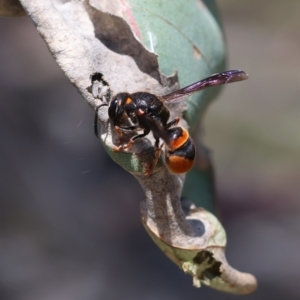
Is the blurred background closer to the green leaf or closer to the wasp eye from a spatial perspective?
the green leaf

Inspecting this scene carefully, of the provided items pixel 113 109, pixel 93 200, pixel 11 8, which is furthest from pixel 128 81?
pixel 93 200

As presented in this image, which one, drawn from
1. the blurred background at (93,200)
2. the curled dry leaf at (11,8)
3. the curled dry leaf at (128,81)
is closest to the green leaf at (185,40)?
the curled dry leaf at (128,81)

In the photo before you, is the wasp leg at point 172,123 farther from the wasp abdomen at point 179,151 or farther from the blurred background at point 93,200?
the blurred background at point 93,200

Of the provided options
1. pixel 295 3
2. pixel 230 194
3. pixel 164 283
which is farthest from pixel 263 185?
pixel 295 3

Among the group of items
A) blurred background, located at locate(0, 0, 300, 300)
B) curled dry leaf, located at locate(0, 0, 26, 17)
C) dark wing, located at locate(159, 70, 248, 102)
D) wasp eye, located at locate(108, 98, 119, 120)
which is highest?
curled dry leaf, located at locate(0, 0, 26, 17)

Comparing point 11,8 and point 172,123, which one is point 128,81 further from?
point 11,8

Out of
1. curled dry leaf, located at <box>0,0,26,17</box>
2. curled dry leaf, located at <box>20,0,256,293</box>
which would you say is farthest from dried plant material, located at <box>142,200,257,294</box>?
curled dry leaf, located at <box>0,0,26,17</box>

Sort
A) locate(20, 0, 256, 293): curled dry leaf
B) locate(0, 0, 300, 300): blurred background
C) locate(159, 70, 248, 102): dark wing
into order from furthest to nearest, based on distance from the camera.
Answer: locate(0, 0, 300, 300): blurred background, locate(159, 70, 248, 102): dark wing, locate(20, 0, 256, 293): curled dry leaf

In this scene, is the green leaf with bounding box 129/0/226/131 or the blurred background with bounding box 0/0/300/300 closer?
the green leaf with bounding box 129/0/226/131
